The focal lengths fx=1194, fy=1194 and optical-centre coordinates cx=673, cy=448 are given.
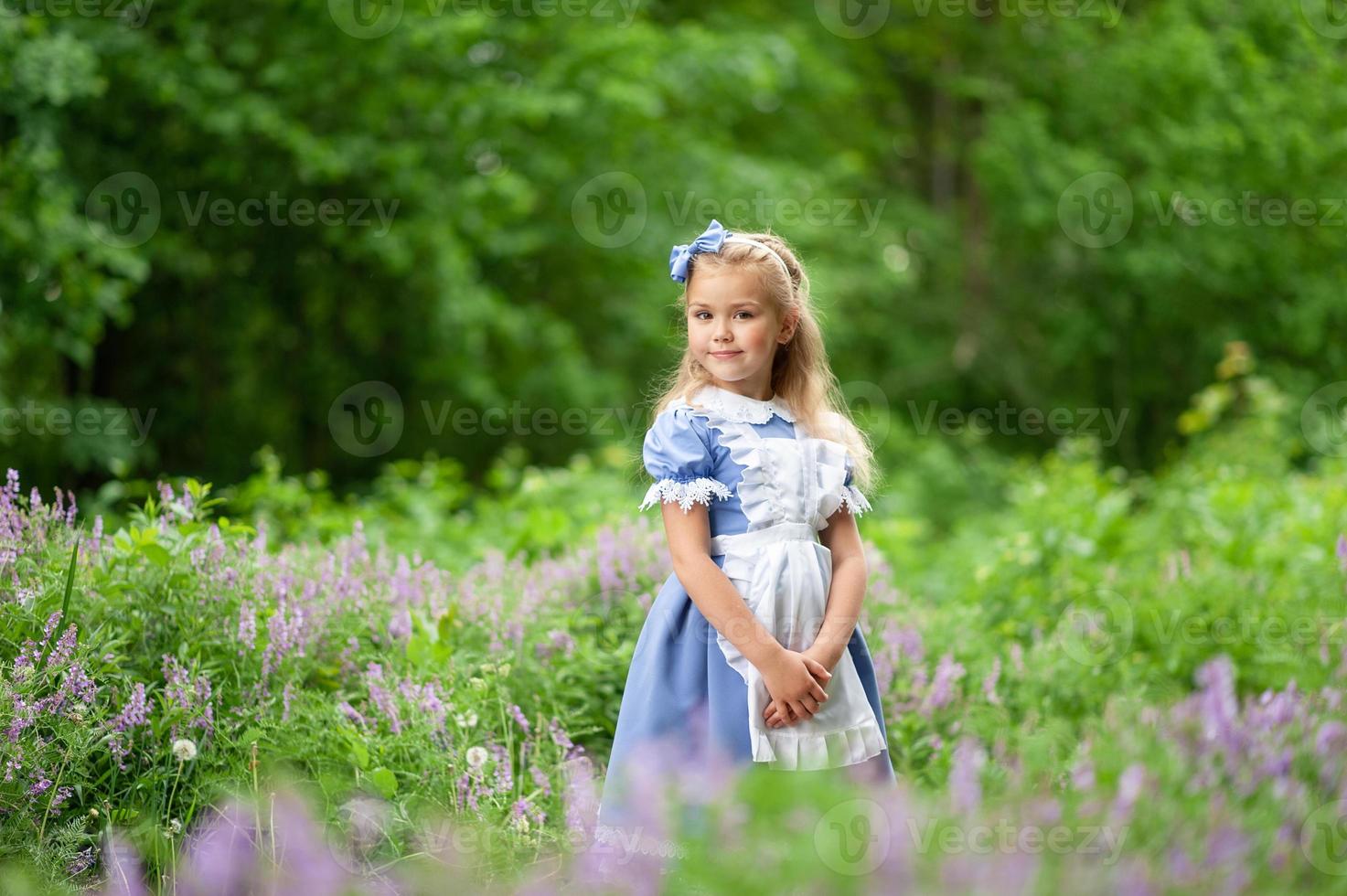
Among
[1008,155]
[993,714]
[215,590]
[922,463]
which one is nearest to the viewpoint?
[215,590]

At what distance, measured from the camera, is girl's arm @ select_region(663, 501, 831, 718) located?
234 centimetres

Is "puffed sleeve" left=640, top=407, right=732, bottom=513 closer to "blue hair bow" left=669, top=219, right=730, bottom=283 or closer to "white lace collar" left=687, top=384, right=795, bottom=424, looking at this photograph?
"white lace collar" left=687, top=384, right=795, bottom=424

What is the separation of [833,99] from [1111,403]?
5158 mm

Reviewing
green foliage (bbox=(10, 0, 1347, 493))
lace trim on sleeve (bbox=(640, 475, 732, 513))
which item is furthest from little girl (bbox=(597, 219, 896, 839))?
green foliage (bbox=(10, 0, 1347, 493))

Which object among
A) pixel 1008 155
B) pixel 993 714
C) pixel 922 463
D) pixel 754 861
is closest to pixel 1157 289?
pixel 1008 155

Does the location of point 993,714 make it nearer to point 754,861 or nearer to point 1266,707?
point 1266,707

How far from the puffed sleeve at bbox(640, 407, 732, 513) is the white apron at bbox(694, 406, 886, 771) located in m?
0.05

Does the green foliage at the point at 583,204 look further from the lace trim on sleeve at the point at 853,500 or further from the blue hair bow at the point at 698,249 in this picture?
the lace trim on sleeve at the point at 853,500

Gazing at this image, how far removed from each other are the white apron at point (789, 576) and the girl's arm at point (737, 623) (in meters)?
0.05

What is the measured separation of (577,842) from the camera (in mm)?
2594

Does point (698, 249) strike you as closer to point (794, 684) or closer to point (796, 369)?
point (796, 369)

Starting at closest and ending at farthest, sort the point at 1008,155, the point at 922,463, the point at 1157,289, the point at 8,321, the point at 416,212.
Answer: the point at 8,321 < the point at 416,212 < the point at 922,463 < the point at 1008,155 < the point at 1157,289

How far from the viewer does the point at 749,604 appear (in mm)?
2445

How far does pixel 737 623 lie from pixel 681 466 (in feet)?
1.14
